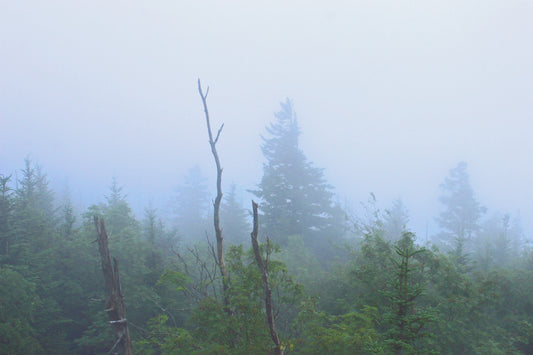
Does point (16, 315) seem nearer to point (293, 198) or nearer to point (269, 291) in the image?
point (269, 291)

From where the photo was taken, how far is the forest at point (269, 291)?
589 cm

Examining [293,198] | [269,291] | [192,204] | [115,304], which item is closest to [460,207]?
[293,198]

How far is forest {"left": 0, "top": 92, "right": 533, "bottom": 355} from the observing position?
5.89 m

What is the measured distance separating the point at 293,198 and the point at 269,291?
1916cm

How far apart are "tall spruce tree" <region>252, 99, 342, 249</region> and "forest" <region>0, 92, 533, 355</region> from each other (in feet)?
0.39

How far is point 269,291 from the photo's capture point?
507 cm

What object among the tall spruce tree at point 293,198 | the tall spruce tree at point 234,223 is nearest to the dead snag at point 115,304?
the tall spruce tree at point 293,198

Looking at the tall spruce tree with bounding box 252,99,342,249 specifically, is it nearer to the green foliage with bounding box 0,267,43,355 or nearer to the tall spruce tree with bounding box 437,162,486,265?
the green foliage with bounding box 0,267,43,355

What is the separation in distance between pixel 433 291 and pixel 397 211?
25.7 metres

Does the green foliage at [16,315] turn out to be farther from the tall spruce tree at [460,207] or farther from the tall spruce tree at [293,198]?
the tall spruce tree at [460,207]

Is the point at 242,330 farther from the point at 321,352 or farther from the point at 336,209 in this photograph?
the point at 336,209

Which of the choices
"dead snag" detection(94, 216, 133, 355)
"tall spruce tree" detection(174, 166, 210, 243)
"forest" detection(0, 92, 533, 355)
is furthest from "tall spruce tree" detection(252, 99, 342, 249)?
"tall spruce tree" detection(174, 166, 210, 243)

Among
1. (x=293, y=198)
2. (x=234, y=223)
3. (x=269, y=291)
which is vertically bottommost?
(x=269, y=291)

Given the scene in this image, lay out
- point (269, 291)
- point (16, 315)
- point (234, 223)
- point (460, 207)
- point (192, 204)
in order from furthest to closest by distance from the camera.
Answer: point (192, 204), point (460, 207), point (234, 223), point (16, 315), point (269, 291)
